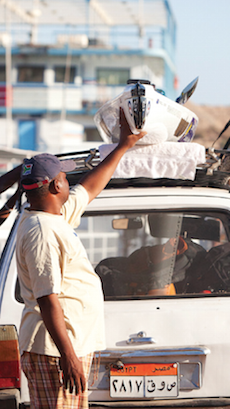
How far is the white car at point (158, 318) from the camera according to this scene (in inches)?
114

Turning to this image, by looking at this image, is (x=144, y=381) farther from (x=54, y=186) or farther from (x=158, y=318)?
(x=54, y=186)

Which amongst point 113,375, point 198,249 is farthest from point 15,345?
point 198,249

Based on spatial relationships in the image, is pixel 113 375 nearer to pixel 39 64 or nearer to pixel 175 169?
pixel 175 169

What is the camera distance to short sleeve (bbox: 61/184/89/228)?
9.14ft

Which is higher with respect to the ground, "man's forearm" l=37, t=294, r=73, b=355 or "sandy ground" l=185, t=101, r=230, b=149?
"sandy ground" l=185, t=101, r=230, b=149

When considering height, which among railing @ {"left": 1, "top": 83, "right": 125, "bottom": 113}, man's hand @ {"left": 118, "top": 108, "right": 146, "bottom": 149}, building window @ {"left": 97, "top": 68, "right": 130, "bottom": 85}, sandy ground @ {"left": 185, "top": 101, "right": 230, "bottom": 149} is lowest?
man's hand @ {"left": 118, "top": 108, "right": 146, "bottom": 149}

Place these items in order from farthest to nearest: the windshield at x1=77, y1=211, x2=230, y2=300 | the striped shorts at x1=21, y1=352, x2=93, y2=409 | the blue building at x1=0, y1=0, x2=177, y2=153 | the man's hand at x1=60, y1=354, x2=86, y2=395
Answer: the blue building at x1=0, y1=0, x2=177, y2=153 → the windshield at x1=77, y1=211, x2=230, y2=300 → the striped shorts at x1=21, y1=352, x2=93, y2=409 → the man's hand at x1=60, y1=354, x2=86, y2=395

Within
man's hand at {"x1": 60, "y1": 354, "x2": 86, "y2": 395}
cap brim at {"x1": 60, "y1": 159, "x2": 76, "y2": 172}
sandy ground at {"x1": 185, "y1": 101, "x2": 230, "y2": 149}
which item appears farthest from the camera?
sandy ground at {"x1": 185, "y1": 101, "x2": 230, "y2": 149}

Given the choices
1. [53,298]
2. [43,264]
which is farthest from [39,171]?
[53,298]

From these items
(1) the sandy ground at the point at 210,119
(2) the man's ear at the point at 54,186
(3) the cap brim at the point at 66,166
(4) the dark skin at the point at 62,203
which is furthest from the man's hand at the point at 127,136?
(1) the sandy ground at the point at 210,119

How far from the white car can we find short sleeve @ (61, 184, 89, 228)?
392 mm

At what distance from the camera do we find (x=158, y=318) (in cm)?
296

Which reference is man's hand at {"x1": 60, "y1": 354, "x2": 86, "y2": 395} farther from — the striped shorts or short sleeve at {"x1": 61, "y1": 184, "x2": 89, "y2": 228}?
short sleeve at {"x1": 61, "y1": 184, "x2": 89, "y2": 228}

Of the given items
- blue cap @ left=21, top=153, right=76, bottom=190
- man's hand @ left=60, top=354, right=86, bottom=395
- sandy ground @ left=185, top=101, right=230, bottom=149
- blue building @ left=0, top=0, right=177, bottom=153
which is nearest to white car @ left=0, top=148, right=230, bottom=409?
man's hand @ left=60, top=354, right=86, bottom=395
